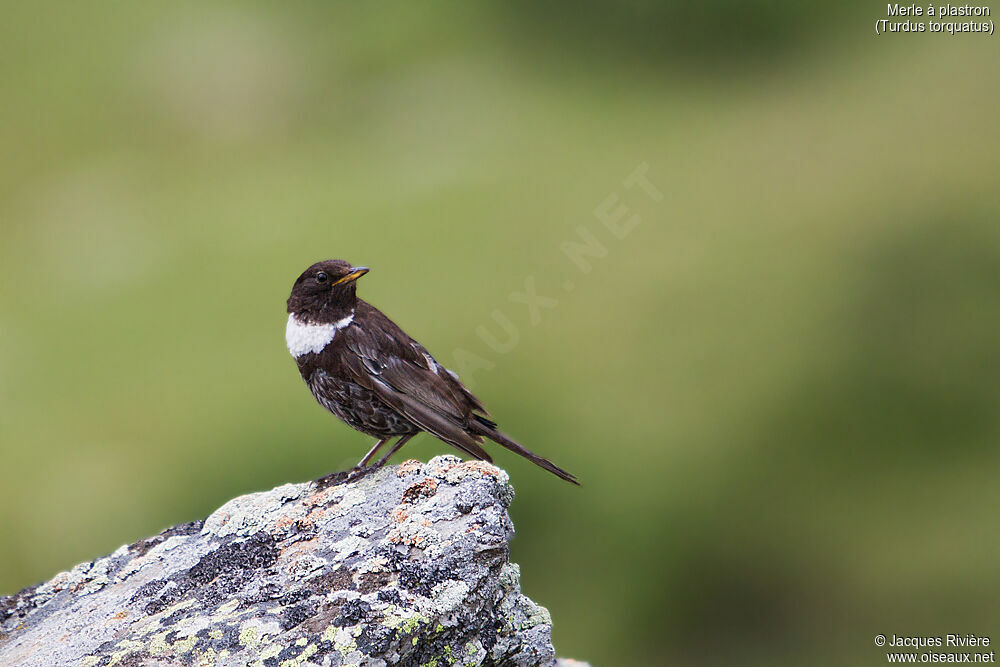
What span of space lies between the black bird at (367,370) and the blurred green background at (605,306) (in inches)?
226

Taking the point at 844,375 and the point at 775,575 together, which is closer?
the point at 775,575

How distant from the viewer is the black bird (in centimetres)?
620

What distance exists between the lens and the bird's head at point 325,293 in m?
6.39

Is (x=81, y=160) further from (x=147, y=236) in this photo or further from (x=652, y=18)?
(x=652, y=18)

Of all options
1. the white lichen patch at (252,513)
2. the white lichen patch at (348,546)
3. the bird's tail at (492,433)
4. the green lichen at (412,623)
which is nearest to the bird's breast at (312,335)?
the white lichen patch at (252,513)

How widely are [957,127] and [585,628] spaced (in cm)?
1170

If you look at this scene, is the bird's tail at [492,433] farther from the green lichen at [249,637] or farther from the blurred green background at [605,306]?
the blurred green background at [605,306]

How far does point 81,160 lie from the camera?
20.1m

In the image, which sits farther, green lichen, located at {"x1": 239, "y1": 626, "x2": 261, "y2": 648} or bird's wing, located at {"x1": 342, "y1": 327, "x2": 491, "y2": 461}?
bird's wing, located at {"x1": 342, "y1": 327, "x2": 491, "y2": 461}

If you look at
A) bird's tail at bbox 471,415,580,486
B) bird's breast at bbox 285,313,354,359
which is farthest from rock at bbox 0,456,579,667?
bird's breast at bbox 285,313,354,359

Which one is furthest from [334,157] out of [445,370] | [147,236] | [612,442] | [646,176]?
[445,370]

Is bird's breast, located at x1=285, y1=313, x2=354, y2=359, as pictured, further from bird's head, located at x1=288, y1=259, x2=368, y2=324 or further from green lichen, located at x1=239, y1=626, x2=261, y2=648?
green lichen, located at x1=239, y1=626, x2=261, y2=648

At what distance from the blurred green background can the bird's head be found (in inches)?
235

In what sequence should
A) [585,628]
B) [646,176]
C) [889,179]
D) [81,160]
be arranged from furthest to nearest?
[81,160] < [646,176] < [889,179] < [585,628]
